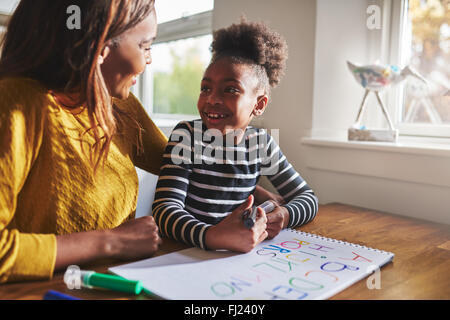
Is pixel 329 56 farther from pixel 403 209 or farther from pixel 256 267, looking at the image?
pixel 256 267

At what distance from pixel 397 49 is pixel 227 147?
0.85 metres

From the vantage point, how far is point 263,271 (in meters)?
0.61

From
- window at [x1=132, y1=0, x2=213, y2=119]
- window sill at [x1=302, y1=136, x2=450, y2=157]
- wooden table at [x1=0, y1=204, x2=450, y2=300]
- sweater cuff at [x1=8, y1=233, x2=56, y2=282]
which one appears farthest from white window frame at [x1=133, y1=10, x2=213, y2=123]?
sweater cuff at [x1=8, y1=233, x2=56, y2=282]

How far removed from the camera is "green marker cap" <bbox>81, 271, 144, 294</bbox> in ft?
1.77

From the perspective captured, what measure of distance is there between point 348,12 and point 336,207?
0.71 m

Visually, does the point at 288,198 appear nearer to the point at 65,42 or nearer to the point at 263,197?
the point at 263,197

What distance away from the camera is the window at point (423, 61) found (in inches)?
51.9

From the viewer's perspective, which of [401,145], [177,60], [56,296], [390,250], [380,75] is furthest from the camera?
[177,60]

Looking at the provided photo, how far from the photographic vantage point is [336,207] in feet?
3.81

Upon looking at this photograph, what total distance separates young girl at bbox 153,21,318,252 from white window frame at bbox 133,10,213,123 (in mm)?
868

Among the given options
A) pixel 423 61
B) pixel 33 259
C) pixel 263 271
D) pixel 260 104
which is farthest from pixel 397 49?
pixel 33 259
